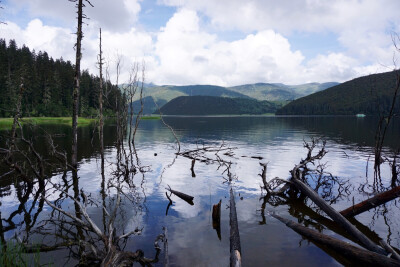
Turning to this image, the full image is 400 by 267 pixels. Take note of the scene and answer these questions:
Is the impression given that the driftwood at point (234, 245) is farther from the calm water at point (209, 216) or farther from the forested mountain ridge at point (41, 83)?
the forested mountain ridge at point (41, 83)

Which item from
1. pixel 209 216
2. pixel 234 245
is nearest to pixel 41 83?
pixel 209 216

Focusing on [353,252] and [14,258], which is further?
[353,252]

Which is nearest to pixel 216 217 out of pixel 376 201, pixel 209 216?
pixel 209 216

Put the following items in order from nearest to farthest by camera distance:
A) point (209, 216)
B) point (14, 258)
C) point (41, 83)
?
1. point (14, 258)
2. point (209, 216)
3. point (41, 83)

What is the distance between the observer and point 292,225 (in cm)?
1030

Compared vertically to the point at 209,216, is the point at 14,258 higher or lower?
higher

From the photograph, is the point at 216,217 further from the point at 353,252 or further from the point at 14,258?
the point at 14,258

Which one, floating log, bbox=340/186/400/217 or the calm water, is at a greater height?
floating log, bbox=340/186/400/217

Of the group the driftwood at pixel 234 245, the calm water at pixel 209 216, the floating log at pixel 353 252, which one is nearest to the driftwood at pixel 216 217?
the calm water at pixel 209 216

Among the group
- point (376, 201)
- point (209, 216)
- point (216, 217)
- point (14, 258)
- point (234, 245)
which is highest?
point (376, 201)

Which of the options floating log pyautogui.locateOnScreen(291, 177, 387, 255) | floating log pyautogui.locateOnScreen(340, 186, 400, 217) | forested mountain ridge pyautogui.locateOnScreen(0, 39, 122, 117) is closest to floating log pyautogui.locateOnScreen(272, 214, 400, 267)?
floating log pyautogui.locateOnScreen(291, 177, 387, 255)

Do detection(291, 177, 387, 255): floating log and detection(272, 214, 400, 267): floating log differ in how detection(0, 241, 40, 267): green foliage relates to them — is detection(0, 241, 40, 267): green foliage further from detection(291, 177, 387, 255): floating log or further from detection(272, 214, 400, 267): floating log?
detection(291, 177, 387, 255): floating log

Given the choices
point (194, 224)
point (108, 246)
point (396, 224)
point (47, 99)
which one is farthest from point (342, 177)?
point (47, 99)

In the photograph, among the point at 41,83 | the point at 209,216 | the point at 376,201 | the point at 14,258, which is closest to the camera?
the point at 14,258
